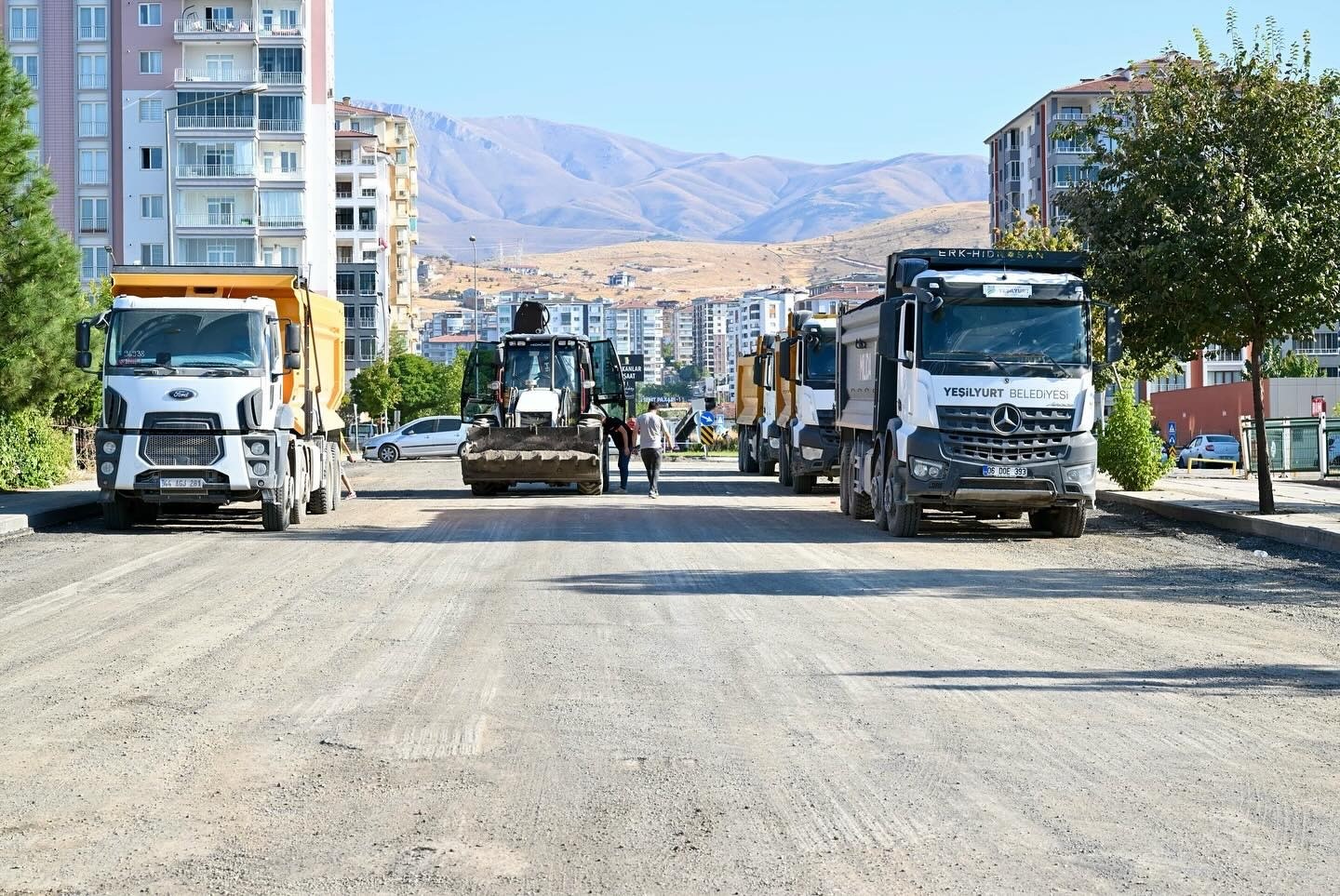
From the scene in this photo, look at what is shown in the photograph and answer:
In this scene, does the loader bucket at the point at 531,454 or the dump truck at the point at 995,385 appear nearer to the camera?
the dump truck at the point at 995,385

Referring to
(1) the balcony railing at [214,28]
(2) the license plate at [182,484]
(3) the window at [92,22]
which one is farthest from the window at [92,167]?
(2) the license plate at [182,484]

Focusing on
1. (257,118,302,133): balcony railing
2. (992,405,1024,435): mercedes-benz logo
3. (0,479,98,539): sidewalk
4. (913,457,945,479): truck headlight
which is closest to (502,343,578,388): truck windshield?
Answer: (0,479,98,539): sidewalk

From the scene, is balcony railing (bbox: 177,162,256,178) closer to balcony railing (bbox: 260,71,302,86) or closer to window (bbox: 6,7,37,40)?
balcony railing (bbox: 260,71,302,86)

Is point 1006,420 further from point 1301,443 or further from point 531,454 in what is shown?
point 1301,443

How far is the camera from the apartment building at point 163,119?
85.1 m

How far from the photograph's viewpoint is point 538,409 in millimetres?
32469

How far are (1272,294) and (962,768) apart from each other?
16.9 meters

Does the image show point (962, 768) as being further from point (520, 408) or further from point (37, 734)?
point (520, 408)

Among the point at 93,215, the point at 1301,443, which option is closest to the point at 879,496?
the point at 1301,443

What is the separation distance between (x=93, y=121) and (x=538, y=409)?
61.7m

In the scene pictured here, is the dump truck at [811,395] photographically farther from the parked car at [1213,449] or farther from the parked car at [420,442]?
the parked car at [420,442]

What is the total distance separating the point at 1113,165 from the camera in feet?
79.2

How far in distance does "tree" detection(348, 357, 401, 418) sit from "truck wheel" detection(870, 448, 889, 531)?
228 ft

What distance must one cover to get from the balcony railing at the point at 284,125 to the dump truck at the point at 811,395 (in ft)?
193
